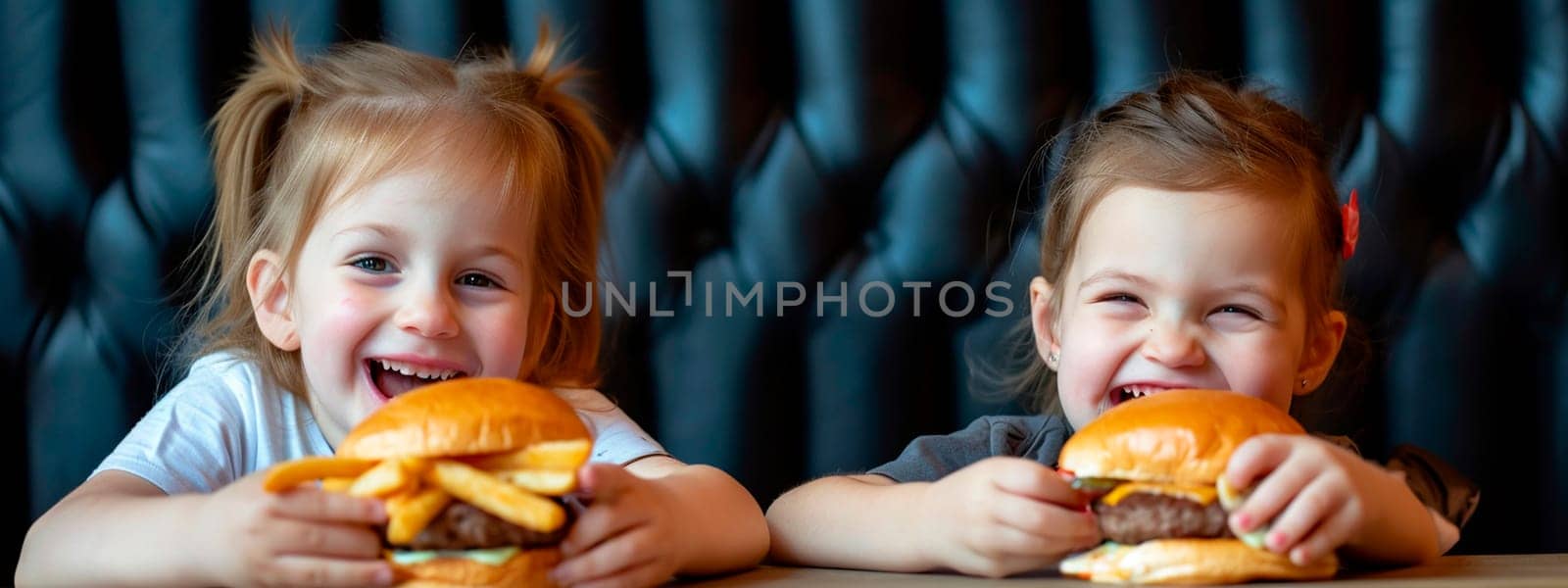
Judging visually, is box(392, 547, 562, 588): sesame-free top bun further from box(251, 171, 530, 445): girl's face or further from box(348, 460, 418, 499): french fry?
box(251, 171, 530, 445): girl's face

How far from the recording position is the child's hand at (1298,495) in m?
1.08

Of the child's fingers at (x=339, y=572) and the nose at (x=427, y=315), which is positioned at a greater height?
the nose at (x=427, y=315)

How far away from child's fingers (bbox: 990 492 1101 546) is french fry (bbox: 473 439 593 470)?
0.34 meters

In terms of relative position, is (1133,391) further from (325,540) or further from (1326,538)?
(325,540)

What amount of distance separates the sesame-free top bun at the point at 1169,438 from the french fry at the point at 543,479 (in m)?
0.40

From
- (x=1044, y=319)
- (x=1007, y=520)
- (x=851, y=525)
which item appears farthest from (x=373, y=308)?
(x=1044, y=319)

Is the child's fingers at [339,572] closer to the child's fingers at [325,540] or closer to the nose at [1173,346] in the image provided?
the child's fingers at [325,540]

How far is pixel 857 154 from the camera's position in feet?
6.19

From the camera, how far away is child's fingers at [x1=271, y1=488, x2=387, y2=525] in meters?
1.02

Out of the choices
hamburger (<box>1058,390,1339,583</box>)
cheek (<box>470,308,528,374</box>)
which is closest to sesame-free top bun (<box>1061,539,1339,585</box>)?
hamburger (<box>1058,390,1339,583</box>)

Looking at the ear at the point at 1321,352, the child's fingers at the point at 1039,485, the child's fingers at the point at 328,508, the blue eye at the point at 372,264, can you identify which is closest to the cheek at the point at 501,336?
the blue eye at the point at 372,264

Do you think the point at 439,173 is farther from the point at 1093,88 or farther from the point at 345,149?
the point at 1093,88

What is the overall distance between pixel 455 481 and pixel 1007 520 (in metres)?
0.43

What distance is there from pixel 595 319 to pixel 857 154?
41cm
